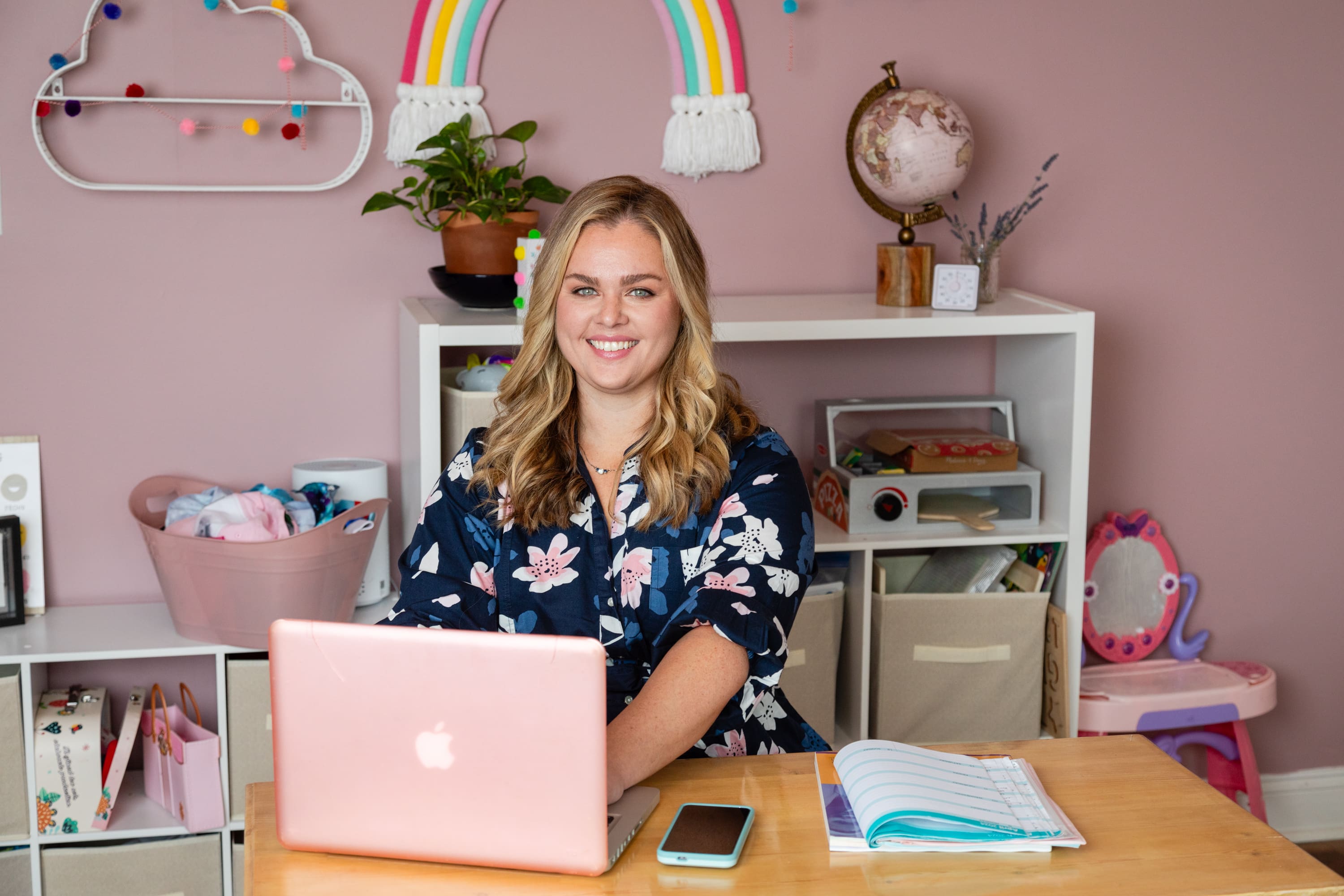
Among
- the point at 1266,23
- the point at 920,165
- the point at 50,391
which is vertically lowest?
the point at 50,391

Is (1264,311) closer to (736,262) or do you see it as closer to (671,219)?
(736,262)

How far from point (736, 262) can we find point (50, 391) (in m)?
1.34

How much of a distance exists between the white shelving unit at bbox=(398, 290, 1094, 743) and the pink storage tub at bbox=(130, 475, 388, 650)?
0.52ft

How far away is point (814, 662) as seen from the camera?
7.84ft

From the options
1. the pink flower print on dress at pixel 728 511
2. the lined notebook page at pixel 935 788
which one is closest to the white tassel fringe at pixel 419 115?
the pink flower print on dress at pixel 728 511

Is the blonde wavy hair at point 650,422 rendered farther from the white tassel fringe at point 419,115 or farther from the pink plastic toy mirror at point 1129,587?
the pink plastic toy mirror at point 1129,587

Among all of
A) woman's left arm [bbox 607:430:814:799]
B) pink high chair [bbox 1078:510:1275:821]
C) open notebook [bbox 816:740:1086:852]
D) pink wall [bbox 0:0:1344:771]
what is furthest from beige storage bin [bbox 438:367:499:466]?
pink high chair [bbox 1078:510:1275:821]

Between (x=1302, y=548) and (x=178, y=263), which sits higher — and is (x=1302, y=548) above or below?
below

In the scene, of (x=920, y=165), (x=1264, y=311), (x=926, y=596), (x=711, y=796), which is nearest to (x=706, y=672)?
(x=711, y=796)

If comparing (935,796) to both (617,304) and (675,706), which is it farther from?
(617,304)

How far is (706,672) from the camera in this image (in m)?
1.39

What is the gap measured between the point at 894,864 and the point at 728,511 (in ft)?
1.81

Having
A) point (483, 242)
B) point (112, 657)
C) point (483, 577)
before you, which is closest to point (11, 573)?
point (112, 657)

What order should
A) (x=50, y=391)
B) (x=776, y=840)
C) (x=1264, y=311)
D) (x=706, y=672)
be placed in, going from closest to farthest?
(x=776, y=840)
(x=706, y=672)
(x=50, y=391)
(x=1264, y=311)
